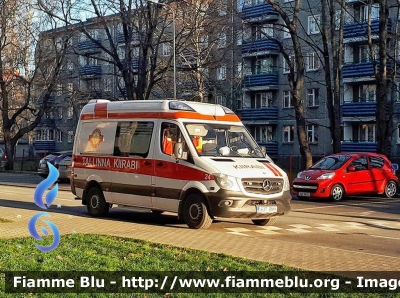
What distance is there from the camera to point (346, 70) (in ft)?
160

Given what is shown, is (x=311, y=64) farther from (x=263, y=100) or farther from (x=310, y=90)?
(x=263, y=100)

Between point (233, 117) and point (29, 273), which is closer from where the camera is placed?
point (29, 273)

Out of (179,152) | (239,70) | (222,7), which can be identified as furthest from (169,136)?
(239,70)

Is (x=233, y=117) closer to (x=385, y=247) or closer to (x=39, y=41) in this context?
(x=385, y=247)

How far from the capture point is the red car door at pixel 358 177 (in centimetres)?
2248

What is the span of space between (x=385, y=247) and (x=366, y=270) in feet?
10.7

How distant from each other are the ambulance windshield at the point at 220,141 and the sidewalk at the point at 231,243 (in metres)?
1.78

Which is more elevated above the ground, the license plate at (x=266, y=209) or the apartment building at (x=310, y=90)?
the apartment building at (x=310, y=90)

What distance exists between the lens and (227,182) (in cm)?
1288

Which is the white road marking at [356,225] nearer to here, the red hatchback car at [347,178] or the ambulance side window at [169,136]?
the ambulance side window at [169,136]

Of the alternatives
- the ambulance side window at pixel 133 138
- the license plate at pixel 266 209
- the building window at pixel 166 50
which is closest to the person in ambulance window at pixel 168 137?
the ambulance side window at pixel 133 138

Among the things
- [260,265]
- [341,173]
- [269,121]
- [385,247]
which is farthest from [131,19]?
[260,265]

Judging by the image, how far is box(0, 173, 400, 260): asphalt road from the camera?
1209 centimetres

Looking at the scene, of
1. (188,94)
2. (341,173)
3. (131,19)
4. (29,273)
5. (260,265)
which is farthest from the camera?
(188,94)
